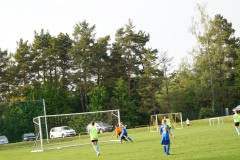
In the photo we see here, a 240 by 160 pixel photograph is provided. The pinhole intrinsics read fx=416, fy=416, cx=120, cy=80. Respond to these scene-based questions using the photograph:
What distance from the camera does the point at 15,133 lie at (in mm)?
41500

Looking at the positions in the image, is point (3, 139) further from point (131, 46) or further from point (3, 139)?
point (131, 46)

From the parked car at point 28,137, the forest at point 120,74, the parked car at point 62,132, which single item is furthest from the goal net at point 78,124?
the forest at point 120,74

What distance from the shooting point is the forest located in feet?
221

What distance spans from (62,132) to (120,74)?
115ft

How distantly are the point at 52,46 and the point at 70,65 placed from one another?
5124 mm

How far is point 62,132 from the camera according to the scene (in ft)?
138

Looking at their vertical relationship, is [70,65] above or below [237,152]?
above

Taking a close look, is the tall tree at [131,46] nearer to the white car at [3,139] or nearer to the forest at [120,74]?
the forest at [120,74]

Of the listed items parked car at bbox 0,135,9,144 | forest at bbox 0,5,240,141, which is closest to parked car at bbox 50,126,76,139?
parked car at bbox 0,135,9,144

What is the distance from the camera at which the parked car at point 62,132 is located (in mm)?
41312

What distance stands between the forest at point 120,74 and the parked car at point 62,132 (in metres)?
24.9

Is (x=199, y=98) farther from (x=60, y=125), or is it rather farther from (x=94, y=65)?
(x=60, y=125)

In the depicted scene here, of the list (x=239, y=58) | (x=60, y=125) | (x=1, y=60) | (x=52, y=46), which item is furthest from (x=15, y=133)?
(x=239, y=58)

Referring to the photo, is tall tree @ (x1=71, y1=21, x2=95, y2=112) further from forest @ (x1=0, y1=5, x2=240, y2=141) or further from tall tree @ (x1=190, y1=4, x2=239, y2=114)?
tall tree @ (x1=190, y1=4, x2=239, y2=114)
